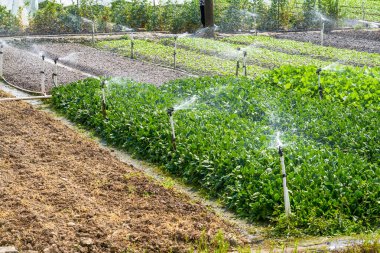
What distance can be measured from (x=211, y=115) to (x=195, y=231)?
400 cm

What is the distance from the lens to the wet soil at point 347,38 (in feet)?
75.0

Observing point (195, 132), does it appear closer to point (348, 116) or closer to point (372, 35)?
point (348, 116)

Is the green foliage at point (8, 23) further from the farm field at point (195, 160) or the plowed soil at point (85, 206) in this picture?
the plowed soil at point (85, 206)

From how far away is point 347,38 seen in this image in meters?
25.0

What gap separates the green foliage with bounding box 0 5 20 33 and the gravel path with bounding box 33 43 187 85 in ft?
6.74

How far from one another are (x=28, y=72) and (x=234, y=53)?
5717 mm

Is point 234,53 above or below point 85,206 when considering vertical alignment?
below

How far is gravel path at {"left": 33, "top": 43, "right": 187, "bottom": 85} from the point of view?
18.1 meters

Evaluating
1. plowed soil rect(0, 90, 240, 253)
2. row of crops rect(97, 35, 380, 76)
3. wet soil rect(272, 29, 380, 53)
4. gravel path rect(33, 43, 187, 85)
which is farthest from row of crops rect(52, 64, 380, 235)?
wet soil rect(272, 29, 380, 53)

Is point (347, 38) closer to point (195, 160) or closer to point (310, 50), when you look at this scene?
point (310, 50)

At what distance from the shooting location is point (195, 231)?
8406mm

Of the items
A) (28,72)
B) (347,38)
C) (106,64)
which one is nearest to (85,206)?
(28,72)

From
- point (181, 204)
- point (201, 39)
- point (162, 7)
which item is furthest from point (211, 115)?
point (162, 7)

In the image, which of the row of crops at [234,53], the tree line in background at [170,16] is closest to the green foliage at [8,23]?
the tree line in background at [170,16]
